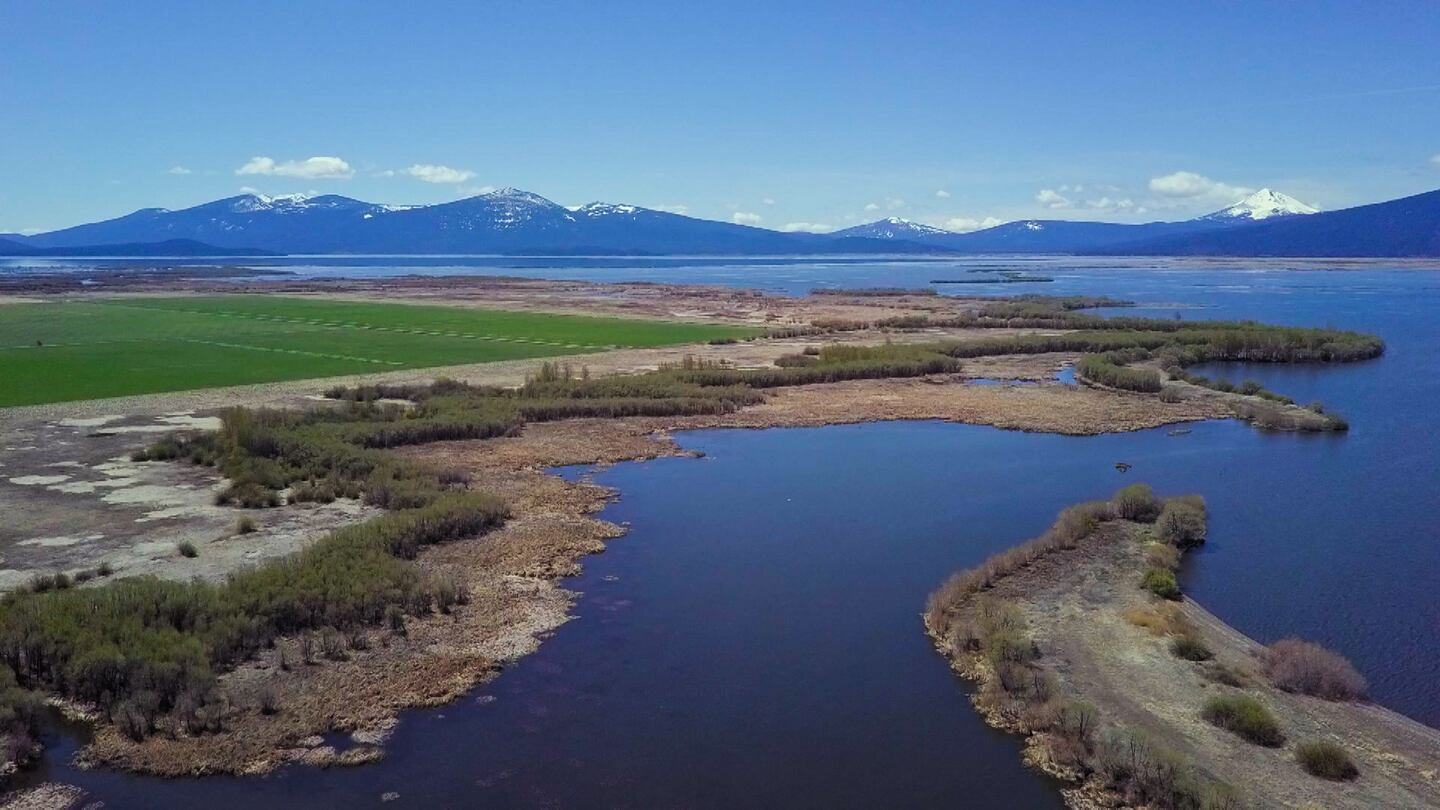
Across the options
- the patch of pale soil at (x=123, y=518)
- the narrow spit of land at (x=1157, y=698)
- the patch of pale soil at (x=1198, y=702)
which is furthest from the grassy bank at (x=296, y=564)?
the patch of pale soil at (x=1198, y=702)

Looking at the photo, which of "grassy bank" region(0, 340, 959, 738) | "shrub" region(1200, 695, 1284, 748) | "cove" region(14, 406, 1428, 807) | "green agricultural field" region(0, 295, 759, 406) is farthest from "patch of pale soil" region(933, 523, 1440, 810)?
"green agricultural field" region(0, 295, 759, 406)

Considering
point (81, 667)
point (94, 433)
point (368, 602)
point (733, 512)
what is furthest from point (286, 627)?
point (94, 433)

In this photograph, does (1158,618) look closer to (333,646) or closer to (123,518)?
(333,646)

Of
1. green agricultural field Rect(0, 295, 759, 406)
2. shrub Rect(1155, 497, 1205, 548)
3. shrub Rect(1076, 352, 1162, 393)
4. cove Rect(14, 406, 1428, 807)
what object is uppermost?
green agricultural field Rect(0, 295, 759, 406)

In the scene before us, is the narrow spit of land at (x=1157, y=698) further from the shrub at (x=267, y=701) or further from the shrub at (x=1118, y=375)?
the shrub at (x=1118, y=375)

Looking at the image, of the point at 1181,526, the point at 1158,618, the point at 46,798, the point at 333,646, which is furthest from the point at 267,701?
the point at 1181,526

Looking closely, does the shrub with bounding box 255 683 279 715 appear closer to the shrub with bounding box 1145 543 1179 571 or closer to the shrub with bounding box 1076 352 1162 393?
the shrub with bounding box 1145 543 1179 571

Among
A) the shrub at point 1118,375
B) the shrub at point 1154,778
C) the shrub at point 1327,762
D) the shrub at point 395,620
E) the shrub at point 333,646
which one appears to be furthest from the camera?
the shrub at point 1118,375
